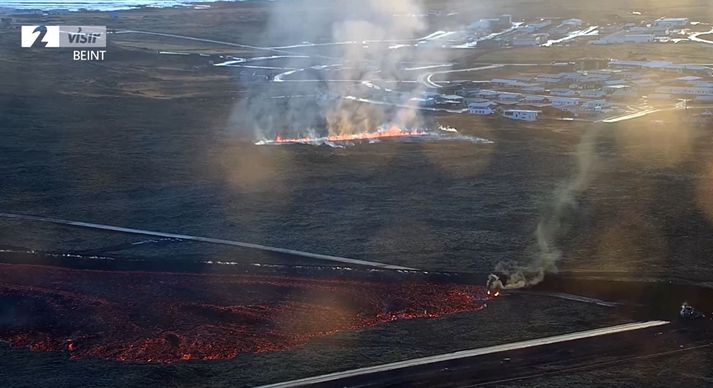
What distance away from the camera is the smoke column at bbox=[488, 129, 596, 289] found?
123 feet

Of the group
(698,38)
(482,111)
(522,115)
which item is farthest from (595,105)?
(698,38)

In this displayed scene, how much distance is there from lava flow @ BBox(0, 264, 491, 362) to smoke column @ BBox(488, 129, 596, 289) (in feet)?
7.31

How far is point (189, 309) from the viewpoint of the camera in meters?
33.3

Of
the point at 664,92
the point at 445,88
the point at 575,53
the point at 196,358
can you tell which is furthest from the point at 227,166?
the point at 575,53

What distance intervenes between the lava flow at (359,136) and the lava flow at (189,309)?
33.5 meters

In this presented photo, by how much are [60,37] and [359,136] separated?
278ft

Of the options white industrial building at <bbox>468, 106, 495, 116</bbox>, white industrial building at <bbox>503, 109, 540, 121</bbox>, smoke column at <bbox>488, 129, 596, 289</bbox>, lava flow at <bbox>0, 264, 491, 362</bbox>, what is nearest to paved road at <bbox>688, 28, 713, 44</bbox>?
white industrial building at <bbox>468, 106, 495, 116</bbox>

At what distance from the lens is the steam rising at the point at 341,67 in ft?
257

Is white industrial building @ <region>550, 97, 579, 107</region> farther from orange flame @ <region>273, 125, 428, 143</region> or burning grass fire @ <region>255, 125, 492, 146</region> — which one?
orange flame @ <region>273, 125, 428, 143</region>

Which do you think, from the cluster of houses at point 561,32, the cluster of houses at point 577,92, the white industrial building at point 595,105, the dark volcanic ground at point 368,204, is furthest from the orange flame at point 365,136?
the cluster of houses at point 561,32

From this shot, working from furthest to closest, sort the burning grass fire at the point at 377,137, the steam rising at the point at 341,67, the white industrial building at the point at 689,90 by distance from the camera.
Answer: the white industrial building at the point at 689,90
the steam rising at the point at 341,67
the burning grass fire at the point at 377,137

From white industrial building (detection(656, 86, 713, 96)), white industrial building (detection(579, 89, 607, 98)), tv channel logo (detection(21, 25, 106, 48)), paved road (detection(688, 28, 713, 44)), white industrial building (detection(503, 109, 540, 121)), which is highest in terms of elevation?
paved road (detection(688, 28, 713, 44))

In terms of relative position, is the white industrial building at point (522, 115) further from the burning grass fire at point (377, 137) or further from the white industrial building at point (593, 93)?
the white industrial building at point (593, 93)

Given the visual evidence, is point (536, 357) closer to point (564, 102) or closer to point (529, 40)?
point (564, 102)
